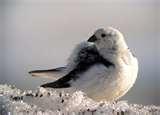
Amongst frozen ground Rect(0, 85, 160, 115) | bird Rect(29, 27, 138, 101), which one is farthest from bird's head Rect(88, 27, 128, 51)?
frozen ground Rect(0, 85, 160, 115)

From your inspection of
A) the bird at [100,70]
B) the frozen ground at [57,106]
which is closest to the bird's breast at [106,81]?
the bird at [100,70]

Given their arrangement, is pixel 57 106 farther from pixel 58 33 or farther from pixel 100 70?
pixel 58 33

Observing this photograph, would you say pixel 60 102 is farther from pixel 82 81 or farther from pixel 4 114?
pixel 82 81

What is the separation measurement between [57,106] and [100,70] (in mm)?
337

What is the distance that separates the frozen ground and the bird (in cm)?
24

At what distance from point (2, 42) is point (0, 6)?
0.95 ft

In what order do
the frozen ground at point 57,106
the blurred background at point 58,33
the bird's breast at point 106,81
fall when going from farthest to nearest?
the blurred background at point 58,33
the bird's breast at point 106,81
the frozen ground at point 57,106

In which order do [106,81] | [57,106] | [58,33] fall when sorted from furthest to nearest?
[58,33]
[106,81]
[57,106]

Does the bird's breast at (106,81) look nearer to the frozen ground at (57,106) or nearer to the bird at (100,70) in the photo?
the bird at (100,70)

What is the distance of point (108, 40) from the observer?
1277 mm

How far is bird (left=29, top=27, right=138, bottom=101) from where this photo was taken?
1188 mm

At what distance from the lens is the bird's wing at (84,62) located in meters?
1.21

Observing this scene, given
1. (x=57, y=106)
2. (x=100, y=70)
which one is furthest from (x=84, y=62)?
(x=57, y=106)

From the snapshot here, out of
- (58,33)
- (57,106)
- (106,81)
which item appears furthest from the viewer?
(58,33)
